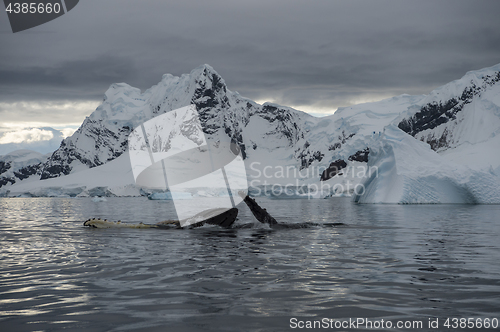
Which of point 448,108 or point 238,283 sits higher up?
point 448,108

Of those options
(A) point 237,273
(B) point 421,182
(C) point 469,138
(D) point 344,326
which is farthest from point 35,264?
(C) point 469,138

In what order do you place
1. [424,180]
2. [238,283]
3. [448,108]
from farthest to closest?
1. [448,108]
2. [424,180]
3. [238,283]

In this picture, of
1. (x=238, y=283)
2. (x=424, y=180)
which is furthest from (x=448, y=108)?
(x=238, y=283)

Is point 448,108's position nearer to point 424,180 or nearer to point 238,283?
point 424,180

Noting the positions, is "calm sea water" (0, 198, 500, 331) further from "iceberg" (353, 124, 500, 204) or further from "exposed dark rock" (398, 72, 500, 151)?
"exposed dark rock" (398, 72, 500, 151)

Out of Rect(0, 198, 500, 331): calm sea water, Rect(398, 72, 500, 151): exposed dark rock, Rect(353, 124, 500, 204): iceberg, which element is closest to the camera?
Rect(0, 198, 500, 331): calm sea water

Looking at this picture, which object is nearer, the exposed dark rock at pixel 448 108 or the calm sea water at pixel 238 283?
the calm sea water at pixel 238 283

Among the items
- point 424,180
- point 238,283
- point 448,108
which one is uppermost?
point 448,108

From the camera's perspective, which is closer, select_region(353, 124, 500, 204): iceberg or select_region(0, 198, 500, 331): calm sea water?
select_region(0, 198, 500, 331): calm sea water

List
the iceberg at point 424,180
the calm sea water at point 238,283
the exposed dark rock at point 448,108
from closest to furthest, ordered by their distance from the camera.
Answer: the calm sea water at point 238,283
the iceberg at point 424,180
the exposed dark rock at point 448,108

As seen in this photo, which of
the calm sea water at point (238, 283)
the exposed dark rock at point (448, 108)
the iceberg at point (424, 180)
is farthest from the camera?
the exposed dark rock at point (448, 108)

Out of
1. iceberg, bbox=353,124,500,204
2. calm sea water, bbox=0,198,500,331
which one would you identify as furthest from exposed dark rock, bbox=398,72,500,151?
calm sea water, bbox=0,198,500,331

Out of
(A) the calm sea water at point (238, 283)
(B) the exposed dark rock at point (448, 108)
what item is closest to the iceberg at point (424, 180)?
(A) the calm sea water at point (238, 283)

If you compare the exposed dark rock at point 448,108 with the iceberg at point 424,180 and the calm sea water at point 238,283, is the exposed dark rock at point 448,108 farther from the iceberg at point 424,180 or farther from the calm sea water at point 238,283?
the calm sea water at point 238,283
